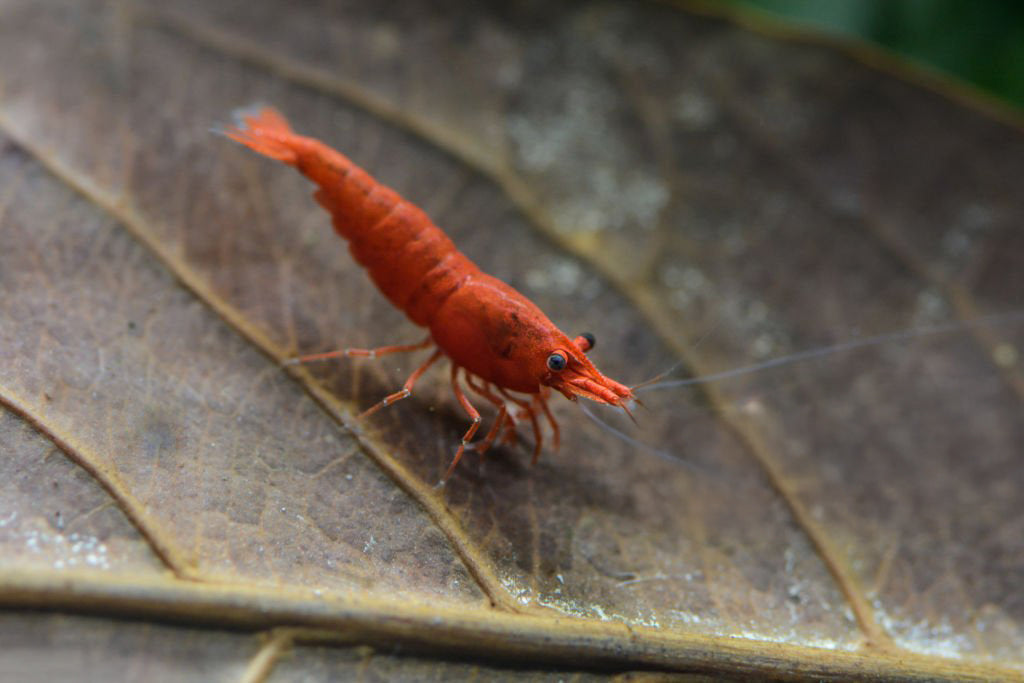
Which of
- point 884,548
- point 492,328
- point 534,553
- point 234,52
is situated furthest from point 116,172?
point 884,548

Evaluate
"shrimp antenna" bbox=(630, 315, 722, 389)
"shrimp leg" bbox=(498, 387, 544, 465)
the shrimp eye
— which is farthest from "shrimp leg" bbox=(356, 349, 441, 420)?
"shrimp antenna" bbox=(630, 315, 722, 389)

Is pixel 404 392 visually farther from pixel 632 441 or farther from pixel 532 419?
pixel 632 441

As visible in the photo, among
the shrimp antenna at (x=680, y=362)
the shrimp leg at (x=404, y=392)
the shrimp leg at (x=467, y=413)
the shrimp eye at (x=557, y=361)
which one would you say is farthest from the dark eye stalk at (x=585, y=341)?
the shrimp leg at (x=404, y=392)

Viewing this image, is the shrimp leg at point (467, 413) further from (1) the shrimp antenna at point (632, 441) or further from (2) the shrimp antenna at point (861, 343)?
(2) the shrimp antenna at point (861, 343)

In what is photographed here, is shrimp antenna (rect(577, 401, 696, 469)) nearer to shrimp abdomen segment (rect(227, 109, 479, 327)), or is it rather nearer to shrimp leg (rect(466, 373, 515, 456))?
shrimp leg (rect(466, 373, 515, 456))

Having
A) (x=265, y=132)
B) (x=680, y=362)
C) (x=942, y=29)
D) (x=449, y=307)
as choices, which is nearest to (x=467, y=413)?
(x=449, y=307)

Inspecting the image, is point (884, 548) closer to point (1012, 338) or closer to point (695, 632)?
point (695, 632)
